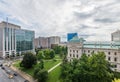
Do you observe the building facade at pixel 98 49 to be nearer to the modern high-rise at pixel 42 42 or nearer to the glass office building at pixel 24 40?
the glass office building at pixel 24 40

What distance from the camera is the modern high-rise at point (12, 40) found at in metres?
111

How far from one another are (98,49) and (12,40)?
82761 millimetres

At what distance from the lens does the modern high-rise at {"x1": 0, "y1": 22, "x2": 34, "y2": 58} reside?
11081 cm

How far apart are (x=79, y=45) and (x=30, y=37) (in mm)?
76072

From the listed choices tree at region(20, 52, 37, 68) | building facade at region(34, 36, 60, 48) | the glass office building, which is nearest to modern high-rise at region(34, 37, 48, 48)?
building facade at region(34, 36, 60, 48)

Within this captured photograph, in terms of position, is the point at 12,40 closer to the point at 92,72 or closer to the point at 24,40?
the point at 24,40

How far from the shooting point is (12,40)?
115 m

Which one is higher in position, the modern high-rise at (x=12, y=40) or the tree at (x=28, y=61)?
the modern high-rise at (x=12, y=40)

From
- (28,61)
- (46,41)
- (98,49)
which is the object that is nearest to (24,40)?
(28,61)

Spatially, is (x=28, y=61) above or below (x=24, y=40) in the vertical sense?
below

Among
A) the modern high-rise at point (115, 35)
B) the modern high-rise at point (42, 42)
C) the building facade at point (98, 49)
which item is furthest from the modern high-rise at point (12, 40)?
the modern high-rise at point (115, 35)

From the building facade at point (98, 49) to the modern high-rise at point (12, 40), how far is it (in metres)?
64.6

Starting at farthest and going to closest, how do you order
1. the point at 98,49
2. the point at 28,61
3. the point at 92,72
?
the point at 28,61
the point at 98,49
the point at 92,72

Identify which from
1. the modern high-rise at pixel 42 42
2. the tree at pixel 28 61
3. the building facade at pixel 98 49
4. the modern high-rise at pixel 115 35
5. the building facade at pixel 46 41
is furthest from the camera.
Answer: the modern high-rise at pixel 42 42
